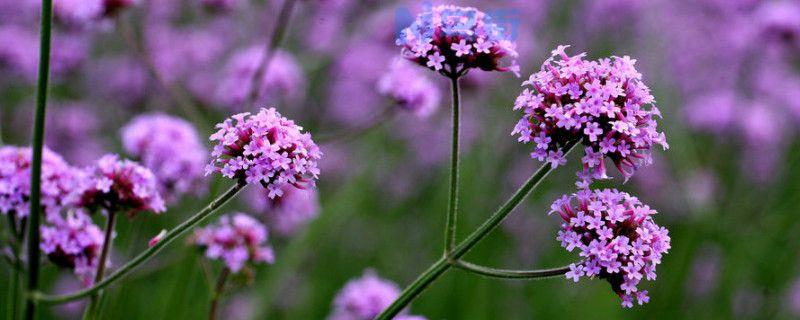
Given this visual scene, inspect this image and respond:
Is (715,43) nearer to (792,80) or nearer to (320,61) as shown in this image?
(792,80)

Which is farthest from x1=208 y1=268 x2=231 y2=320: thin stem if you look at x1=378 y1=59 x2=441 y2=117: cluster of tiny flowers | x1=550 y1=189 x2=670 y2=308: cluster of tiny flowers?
x1=378 y1=59 x2=441 y2=117: cluster of tiny flowers

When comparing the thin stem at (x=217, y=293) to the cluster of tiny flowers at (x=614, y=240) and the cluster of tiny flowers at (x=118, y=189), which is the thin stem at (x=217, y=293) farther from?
the cluster of tiny flowers at (x=614, y=240)

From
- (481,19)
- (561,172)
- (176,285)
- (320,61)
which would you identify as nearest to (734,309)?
(561,172)

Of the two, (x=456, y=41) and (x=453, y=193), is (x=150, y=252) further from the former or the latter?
(x=456, y=41)

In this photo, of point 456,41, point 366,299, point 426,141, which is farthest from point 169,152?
point 426,141

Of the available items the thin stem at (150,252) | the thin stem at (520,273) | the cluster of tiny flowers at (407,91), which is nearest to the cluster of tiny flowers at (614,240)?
the thin stem at (520,273)

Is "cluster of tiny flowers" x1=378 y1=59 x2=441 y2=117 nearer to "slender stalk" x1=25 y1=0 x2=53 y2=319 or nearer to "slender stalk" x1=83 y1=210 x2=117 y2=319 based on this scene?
"slender stalk" x1=83 y1=210 x2=117 y2=319
